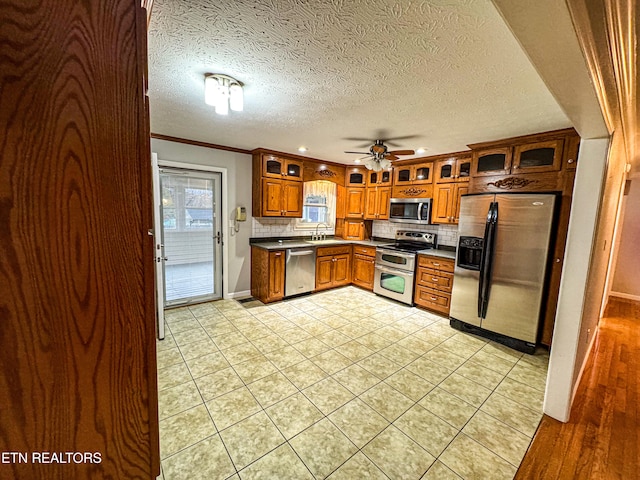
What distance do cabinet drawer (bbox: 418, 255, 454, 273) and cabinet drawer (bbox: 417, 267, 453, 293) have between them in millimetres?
59

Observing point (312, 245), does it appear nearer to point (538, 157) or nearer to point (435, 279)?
point (435, 279)

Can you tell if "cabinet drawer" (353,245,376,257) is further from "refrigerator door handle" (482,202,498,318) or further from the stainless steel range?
"refrigerator door handle" (482,202,498,318)

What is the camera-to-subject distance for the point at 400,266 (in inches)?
166

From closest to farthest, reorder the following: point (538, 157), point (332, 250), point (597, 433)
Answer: point (597, 433)
point (538, 157)
point (332, 250)

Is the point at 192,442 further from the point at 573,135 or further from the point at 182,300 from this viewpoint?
the point at 573,135

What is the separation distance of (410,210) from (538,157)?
1.80 m

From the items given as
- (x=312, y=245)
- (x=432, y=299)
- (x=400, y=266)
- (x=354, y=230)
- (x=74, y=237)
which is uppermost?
(x=74, y=237)

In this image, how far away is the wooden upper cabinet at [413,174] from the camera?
166 inches

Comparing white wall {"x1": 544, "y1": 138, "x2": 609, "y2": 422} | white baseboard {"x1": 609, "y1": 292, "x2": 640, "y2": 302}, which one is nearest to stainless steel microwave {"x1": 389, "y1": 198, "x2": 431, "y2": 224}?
white wall {"x1": 544, "y1": 138, "x2": 609, "y2": 422}

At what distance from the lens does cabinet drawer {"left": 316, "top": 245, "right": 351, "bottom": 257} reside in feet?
15.0

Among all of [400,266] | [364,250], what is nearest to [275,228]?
[364,250]

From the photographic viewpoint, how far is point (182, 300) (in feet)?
13.1

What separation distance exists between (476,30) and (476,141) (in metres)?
2.24

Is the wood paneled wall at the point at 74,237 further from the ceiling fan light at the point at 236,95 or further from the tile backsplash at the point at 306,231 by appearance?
the tile backsplash at the point at 306,231
